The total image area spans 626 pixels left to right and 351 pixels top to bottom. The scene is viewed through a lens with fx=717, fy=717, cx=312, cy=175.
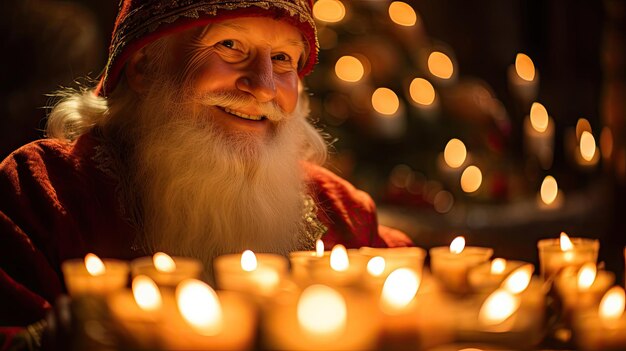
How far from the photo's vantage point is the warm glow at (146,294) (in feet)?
3.45

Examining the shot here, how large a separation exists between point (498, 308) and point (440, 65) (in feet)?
13.3

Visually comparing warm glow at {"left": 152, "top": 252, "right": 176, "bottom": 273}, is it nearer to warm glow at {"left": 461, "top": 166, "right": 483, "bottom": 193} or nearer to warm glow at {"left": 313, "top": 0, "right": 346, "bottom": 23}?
warm glow at {"left": 313, "top": 0, "right": 346, "bottom": 23}

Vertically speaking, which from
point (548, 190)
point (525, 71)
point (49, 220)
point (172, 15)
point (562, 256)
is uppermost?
point (525, 71)

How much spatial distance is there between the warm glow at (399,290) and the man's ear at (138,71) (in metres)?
1.43

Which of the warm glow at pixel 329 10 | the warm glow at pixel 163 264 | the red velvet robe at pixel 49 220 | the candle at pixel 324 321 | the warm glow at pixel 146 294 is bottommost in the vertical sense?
the candle at pixel 324 321

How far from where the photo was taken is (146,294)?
1.10 m

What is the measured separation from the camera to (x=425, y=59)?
484cm

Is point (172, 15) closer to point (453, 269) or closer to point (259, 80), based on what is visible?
point (259, 80)

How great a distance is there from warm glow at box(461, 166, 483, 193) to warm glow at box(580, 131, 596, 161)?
93cm

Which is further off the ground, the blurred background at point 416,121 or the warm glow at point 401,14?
the warm glow at point 401,14

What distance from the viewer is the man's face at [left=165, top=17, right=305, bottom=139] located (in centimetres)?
213

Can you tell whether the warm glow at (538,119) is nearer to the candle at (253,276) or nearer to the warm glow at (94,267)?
the candle at (253,276)

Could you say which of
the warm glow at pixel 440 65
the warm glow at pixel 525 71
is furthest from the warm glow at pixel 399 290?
the warm glow at pixel 525 71

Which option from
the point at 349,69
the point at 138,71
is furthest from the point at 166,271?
the point at 349,69
